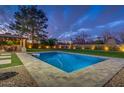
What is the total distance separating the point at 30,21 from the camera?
59.0 feet

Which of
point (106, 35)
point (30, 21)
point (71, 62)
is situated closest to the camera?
point (71, 62)

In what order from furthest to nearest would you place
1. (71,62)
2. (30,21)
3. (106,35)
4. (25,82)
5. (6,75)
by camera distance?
(106,35)
(30,21)
(71,62)
(6,75)
(25,82)

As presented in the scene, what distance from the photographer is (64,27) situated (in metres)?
19.3

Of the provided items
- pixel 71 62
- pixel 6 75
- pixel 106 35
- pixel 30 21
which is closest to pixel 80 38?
pixel 106 35

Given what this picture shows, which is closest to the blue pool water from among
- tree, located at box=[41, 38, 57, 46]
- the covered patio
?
the covered patio

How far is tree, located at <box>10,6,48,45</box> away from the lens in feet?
58.6

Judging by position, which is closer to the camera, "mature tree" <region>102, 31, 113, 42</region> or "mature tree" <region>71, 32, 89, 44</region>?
"mature tree" <region>102, 31, 113, 42</region>

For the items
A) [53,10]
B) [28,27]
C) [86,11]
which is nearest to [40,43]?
[28,27]

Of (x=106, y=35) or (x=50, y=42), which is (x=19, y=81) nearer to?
(x=50, y=42)

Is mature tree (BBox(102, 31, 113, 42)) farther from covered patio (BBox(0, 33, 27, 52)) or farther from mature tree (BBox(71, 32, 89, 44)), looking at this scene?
covered patio (BBox(0, 33, 27, 52))

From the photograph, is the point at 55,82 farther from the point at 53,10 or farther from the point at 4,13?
the point at 4,13

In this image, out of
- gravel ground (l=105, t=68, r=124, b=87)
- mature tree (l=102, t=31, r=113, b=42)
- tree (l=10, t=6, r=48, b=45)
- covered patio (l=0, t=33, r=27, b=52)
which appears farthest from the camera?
mature tree (l=102, t=31, r=113, b=42)

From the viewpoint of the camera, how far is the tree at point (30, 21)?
58.6 feet
